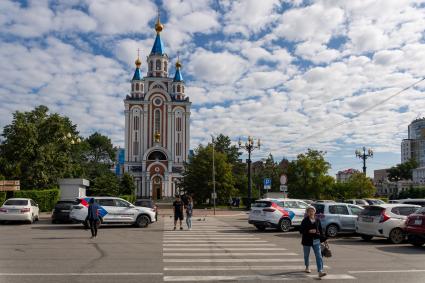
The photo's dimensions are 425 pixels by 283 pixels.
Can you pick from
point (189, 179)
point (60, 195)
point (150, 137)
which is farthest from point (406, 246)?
point (150, 137)

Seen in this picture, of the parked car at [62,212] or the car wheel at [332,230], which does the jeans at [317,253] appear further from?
the parked car at [62,212]

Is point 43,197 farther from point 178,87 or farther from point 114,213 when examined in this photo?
point 178,87

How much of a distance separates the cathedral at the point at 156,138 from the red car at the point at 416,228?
72311 mm

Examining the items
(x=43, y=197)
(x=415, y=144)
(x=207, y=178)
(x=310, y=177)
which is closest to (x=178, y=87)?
(x=207, y=178)

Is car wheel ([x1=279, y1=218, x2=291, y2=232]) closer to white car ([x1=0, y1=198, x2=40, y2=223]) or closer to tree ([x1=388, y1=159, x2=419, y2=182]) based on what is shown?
white car ([x1=0, y1=198, x2=40, y2=223])

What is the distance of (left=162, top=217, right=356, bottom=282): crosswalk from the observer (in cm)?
1052

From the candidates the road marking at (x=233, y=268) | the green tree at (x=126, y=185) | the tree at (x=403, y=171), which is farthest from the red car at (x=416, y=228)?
the tree at (x=403, y=171)

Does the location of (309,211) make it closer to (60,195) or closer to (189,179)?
(60,195)

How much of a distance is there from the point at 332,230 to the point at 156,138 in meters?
69.9

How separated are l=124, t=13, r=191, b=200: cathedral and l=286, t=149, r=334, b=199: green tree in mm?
38305

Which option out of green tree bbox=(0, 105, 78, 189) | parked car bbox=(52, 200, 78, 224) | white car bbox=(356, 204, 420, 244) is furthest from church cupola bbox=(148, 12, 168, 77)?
white car bbox=(356, 204, 420, 244)

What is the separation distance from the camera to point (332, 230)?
2052 cm

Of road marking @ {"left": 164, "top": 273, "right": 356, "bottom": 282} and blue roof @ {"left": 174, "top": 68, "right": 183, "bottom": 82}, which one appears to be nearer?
road marking @ {"left": 164, "top": 273, "right": 356, "bottom": 282}

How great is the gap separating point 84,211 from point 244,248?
10836mm
